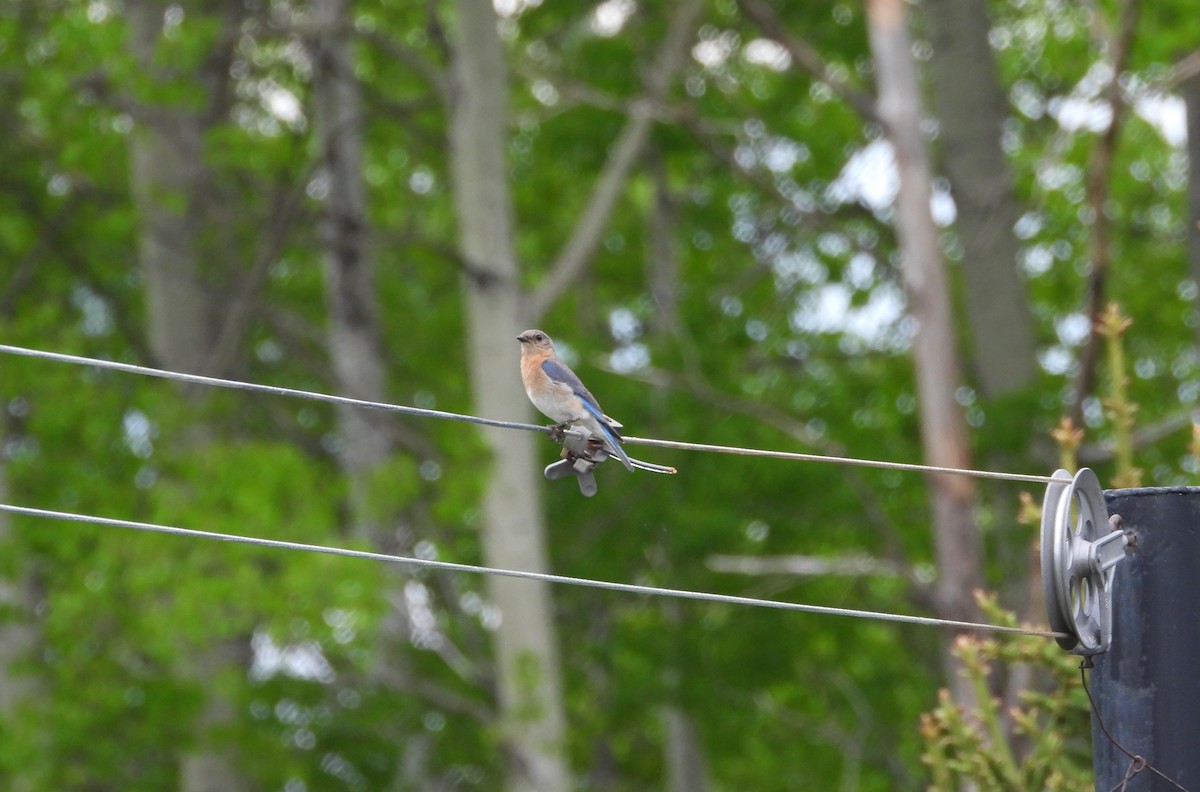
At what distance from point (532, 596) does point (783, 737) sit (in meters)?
8.90

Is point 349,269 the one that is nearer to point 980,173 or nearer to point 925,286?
point 980,173

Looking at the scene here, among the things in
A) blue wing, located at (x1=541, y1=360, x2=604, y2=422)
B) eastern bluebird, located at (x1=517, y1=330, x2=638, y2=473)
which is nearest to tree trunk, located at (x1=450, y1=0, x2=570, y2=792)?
eastern bluebird, located at (x1=517, y1=330, x2=638, y2=473)

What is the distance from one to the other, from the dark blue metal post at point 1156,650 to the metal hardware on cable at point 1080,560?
0.15 feet

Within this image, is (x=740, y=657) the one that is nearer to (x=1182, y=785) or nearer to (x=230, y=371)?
(x=230, y=371)

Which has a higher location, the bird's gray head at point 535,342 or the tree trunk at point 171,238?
the tree trunk at point 171,238

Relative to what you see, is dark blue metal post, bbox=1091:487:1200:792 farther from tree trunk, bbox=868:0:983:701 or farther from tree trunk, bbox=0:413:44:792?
tree trunk, bbox=0:413:44:792

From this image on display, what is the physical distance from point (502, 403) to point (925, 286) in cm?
351

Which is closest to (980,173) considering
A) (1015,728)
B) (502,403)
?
(502,403)

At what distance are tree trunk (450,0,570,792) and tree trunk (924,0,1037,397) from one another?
4.09 metres

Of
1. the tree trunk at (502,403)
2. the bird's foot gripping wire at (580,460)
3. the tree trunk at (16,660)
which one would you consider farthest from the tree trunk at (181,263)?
the bird's foot gripping wire at (580,460)

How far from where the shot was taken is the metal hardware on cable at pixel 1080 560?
5508mm

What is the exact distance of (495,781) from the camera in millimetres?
20250

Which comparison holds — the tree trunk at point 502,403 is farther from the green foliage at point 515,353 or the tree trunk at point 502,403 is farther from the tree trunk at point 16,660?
the tree trunk at point 16,660

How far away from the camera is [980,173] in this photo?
16.8 metres
